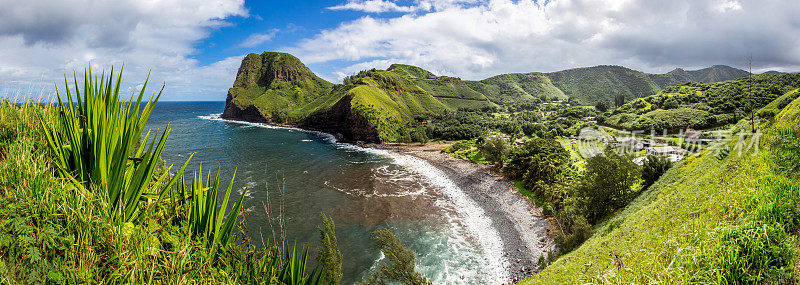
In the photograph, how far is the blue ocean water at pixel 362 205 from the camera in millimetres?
20969

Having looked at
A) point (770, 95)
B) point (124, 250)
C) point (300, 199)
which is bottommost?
point (300, 199)

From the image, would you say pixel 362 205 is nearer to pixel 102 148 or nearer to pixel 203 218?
pixel 203 218

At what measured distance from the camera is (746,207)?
24.7ft

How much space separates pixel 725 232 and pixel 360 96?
273ft

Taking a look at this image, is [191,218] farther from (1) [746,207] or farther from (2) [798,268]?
(1) [746,207]

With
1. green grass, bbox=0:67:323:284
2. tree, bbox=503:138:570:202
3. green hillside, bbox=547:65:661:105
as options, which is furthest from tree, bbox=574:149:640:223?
green hillside, bbox=547:65:661:105

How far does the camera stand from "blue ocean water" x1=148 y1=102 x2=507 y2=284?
2097cm

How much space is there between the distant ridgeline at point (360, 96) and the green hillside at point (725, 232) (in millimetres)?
59413

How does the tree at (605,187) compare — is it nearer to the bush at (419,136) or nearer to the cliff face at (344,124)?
the bush at (419,136)

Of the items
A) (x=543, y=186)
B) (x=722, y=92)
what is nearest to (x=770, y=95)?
(x=722, y=92)

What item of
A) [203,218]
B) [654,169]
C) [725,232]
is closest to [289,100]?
[654,169]

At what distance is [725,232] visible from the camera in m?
6.20

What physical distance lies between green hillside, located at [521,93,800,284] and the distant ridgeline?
59413mm

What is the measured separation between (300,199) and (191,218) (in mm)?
30259
